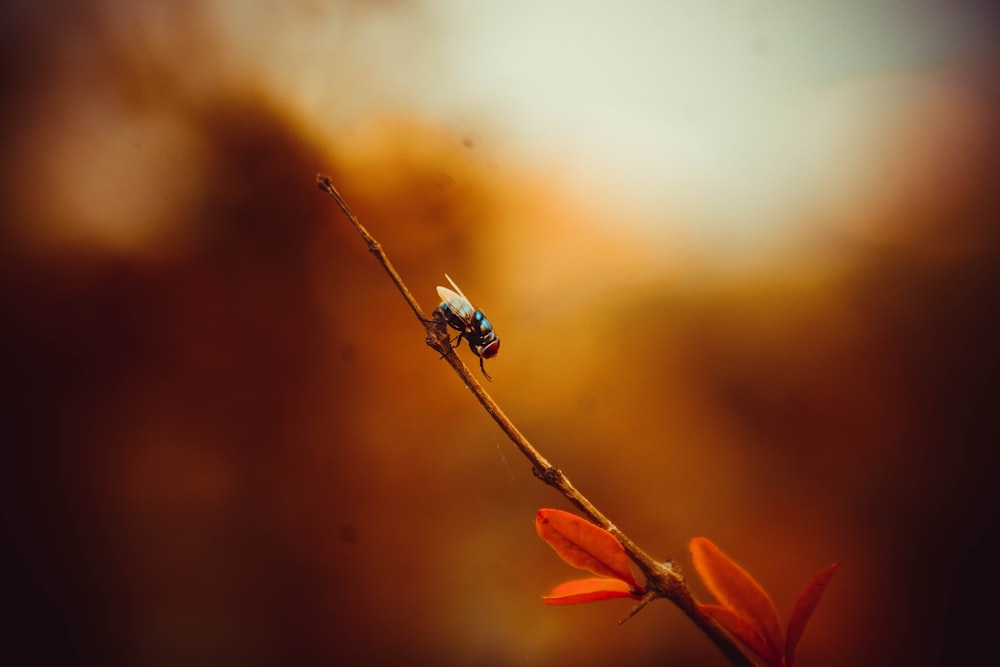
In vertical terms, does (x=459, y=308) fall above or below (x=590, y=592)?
above

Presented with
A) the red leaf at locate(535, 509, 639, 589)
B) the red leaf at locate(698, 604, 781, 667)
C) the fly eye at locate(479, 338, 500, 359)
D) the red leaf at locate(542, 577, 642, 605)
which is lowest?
the red leaf at locate(698, 604, 781, 667)

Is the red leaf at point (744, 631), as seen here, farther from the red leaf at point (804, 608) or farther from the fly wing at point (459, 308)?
the fly wing at point (459, 308)

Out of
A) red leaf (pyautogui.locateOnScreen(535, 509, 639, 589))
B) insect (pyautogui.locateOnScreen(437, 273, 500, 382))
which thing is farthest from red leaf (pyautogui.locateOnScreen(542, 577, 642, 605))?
insect (pyautogui.locateOnScreen(437, 273, 500, 382))

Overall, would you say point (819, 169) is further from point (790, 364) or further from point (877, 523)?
point (877, 523)

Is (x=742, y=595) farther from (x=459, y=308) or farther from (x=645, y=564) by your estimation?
(x=459, y=308)

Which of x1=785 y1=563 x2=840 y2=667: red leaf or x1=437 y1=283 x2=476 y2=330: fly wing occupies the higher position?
x1=437 y1=283 x2=476 y2=330: fly wing

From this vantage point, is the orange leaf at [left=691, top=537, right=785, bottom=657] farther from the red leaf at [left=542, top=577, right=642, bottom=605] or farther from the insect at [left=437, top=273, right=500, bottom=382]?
the insect at [left=437, top=273, right=500, bottom=382]

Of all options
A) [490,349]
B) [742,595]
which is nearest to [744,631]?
[742,595]
